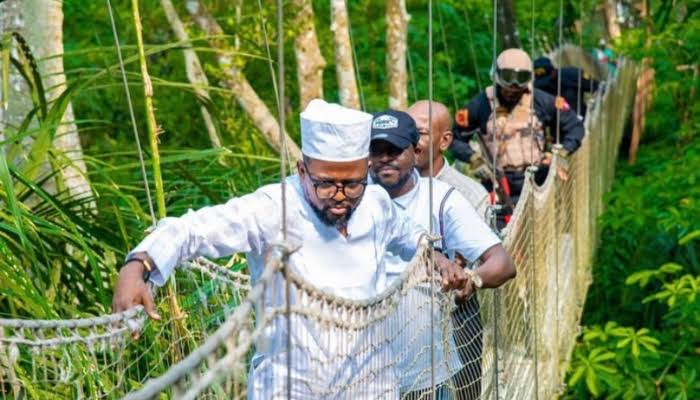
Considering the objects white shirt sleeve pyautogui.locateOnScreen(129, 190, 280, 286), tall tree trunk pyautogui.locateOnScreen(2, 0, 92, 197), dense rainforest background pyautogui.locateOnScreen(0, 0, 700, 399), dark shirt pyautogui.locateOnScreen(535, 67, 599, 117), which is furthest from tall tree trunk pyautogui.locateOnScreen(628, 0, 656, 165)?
white shirt sleeve pyautogui.locateOnScreen(129, 190, 280, 286)

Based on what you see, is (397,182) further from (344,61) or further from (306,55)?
(306,55)

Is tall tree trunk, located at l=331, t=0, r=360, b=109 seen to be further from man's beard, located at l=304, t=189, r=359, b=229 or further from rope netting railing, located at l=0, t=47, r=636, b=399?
man's beard, located at l=304, t=189, r=359, b=229

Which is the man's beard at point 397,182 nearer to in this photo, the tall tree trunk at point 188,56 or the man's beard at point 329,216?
the man's beard at point 329,216

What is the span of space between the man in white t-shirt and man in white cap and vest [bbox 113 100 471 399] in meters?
0.28

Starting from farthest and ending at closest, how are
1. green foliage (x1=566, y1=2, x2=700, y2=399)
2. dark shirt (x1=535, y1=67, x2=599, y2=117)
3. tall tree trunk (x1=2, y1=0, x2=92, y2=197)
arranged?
dark shirt (x1=535, y1=67, x2=599, y2=117), green foliage (x1=566, y1=2, x2=700, y2=399), tall tree trunk (x1=2, y1=0, x2=92, y2=197)

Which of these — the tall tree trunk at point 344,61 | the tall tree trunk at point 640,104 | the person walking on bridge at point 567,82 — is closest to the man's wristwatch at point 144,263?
the tall tree trunk at point 344,61

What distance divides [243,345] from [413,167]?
5.35 feet

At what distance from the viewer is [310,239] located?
3068 mm

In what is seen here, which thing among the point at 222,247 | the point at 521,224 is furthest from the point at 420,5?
the point at 222,247

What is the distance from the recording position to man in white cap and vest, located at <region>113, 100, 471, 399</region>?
2.89 m

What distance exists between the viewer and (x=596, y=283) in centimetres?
954

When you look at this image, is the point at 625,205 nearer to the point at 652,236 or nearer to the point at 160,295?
the point at 652,236

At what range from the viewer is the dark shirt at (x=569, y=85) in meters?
8.59

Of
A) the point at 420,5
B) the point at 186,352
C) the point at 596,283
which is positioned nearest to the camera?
the point at 186,352
